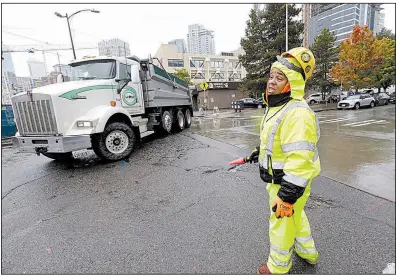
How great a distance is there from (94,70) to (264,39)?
75.7 ft

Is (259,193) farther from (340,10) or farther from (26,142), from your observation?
(340,10)

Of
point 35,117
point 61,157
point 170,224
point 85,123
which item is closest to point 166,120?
point 61,157

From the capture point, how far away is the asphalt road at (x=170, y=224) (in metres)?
2.10

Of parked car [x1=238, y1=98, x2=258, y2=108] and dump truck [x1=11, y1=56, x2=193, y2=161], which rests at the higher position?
dump truck [x1=11, y1=56, x2=193, y2=161]

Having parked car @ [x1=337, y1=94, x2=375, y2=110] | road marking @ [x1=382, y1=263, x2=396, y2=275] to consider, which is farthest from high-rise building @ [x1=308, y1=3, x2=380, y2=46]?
road marking @ [x1=382, y1=263, x2=396, y2=275]

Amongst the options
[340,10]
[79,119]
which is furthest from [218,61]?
[79,119]

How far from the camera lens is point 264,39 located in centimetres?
2464

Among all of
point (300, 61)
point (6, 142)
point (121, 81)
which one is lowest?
point (6, 142)

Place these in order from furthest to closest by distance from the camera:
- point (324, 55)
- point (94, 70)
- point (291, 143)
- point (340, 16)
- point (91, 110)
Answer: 1. point (324, 55)
2. point (340, 16)
3. point (94, 70)
4. point (91, 110)
5. point (291, 143)

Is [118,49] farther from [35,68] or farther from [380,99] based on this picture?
[35,68]

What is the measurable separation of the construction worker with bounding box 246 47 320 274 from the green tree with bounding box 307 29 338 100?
94.1 ft

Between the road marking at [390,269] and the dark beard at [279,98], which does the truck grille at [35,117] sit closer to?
the dark beard at [279,98]

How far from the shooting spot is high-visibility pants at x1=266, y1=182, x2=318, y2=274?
5.79 ft

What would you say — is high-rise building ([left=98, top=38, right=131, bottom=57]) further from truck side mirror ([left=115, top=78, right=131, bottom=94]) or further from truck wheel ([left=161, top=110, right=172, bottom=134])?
truck wheel ([left=161, top=110, right=172, bottom=134])
